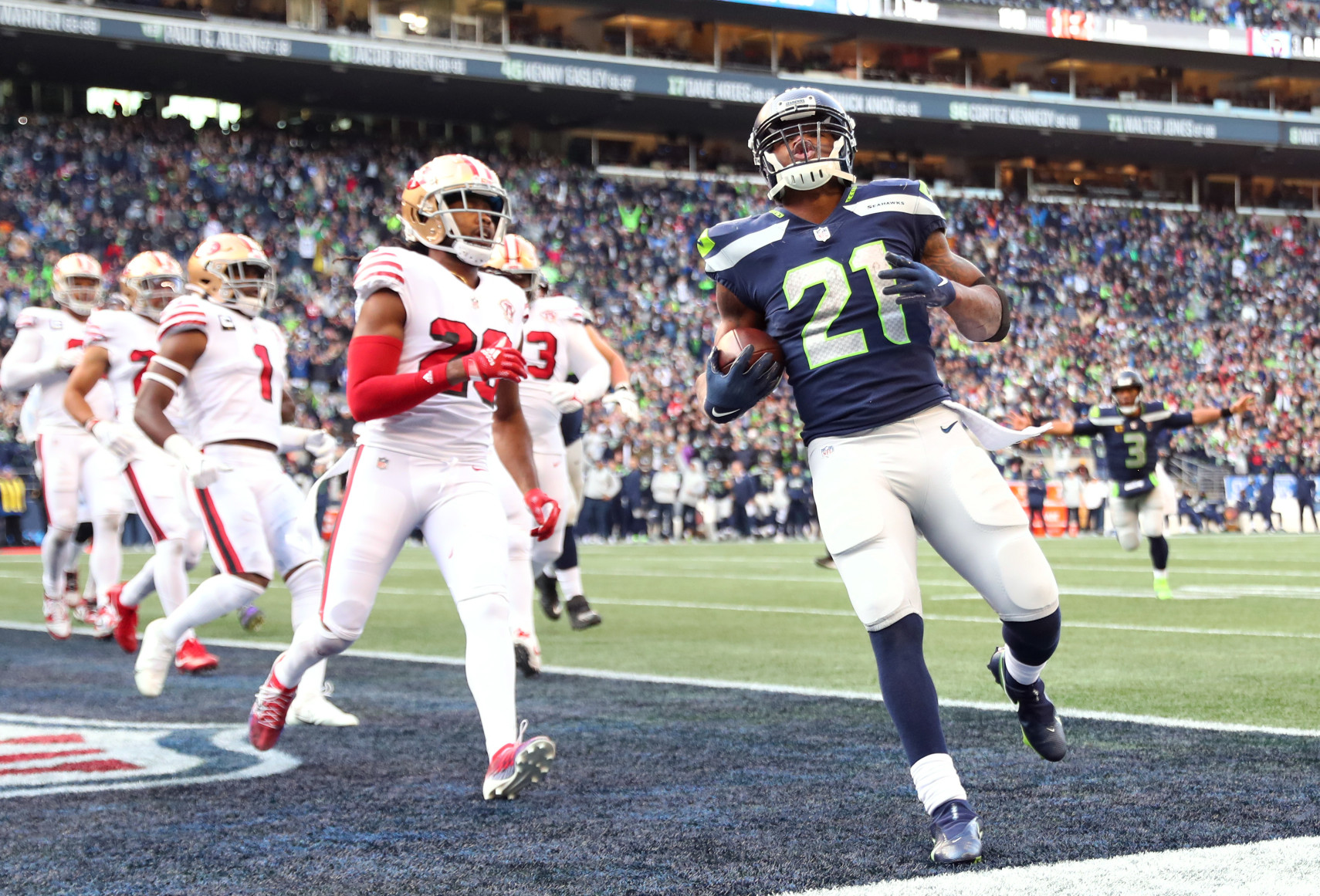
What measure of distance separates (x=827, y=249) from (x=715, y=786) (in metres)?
1.59

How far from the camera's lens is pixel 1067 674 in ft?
22.0

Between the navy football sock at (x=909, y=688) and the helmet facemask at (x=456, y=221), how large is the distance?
68.3 inches

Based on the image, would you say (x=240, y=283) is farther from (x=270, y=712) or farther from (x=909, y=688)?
(x=909, y=688)

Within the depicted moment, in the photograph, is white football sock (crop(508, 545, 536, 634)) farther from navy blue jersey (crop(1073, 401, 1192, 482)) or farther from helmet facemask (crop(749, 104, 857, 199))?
navy blue jersey (crop(1073, 401, 1192, 482))

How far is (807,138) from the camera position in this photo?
3.82m

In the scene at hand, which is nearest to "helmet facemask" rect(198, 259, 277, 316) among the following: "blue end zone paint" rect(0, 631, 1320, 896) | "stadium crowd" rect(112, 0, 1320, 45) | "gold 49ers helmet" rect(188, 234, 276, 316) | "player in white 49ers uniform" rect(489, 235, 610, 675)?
"gold 49ers helmet" rect(188, 234, 276, 316)

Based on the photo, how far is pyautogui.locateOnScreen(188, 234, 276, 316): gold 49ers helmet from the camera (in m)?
6.41

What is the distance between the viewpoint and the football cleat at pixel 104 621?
887cm

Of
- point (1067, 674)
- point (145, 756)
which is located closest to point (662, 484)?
point (1067, 674)

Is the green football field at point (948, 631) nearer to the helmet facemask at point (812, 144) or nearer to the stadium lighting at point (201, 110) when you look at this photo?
the helmet facemask at point (812, 144)

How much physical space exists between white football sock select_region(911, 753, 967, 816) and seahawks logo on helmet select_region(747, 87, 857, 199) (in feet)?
4.73

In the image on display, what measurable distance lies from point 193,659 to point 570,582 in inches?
111

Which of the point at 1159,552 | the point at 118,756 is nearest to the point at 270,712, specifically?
the point at 118,756

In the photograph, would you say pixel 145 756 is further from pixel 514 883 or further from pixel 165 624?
pixel 514 883
